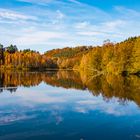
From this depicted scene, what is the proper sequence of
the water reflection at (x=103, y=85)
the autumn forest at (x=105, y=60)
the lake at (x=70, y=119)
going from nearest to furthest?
the lake at (x=70, y=119) < the water reflection at (x=103, y=85) < the autumn forest at (x=105, y=60)

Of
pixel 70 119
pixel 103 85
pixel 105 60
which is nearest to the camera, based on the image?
pixel 70 119

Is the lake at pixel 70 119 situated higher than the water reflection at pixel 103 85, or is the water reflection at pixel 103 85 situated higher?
the lake at pixel 70 119

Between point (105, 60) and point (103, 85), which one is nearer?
point (103, 85)

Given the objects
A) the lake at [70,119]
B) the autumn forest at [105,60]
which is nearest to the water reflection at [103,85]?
the lake at [70,119]

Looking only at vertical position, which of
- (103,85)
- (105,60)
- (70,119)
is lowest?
(103,85)

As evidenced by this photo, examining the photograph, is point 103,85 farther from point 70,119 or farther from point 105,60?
point 105,60

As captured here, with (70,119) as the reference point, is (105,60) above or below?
above

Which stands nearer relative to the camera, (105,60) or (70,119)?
(70,119)

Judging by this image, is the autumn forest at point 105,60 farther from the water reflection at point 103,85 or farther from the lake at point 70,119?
the lake at point 70,119

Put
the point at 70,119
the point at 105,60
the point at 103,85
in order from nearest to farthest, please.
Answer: the point at 70,119 → the point at 103,85 → the point at 105,60

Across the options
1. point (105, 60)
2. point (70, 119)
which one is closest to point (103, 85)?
point (70, 119)

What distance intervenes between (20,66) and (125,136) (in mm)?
139538

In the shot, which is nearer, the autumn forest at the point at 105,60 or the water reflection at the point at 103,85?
the water reflection at the point at 103,85

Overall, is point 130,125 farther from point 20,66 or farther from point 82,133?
point 20,66
